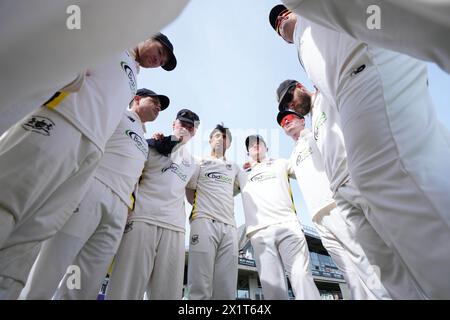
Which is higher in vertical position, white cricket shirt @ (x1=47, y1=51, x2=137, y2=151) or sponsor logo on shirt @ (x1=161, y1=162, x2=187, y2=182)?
sponsor logo on shirt @ (x1=161, y1=162, x2=187, y2=182)

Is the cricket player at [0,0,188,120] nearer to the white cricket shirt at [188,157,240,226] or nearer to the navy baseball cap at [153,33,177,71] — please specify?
the navy baseball cap at [153,33,177,71]

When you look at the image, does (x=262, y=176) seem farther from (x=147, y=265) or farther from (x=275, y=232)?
(x=147, y=265)

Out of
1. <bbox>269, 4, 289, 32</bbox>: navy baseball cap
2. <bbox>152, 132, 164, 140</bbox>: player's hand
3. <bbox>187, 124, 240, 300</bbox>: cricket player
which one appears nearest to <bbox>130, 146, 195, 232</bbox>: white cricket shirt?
<bbox>152, 132, 164, 140</bbox>: player's hand

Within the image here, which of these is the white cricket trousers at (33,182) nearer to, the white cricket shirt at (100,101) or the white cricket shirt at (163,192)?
the white cricket shirt at (100,101)

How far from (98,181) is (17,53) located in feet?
5.65

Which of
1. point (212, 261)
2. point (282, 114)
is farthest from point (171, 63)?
point (212, 261)

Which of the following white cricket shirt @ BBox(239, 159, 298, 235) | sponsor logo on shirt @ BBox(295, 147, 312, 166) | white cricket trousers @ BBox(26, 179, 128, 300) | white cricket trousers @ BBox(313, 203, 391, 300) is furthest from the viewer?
white cricket shirt @ BBox(239, 159, 298, 235)

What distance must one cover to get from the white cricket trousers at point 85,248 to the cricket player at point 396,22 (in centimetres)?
187

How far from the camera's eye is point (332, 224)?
235 centimetres

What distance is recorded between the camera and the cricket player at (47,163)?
1107 mm

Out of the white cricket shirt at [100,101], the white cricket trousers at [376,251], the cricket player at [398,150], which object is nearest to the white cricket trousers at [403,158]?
the cricket player at [398,150]

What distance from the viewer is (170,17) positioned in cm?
73

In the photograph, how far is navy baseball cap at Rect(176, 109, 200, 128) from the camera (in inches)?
145
